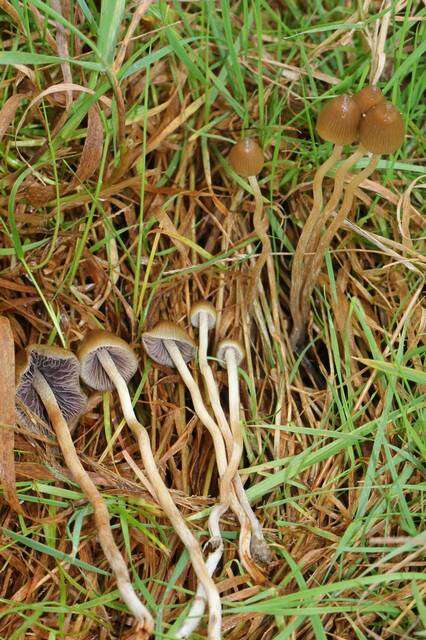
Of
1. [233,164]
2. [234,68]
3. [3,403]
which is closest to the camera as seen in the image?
[3,403]

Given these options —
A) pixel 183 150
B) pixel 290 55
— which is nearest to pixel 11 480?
pixel 183 150

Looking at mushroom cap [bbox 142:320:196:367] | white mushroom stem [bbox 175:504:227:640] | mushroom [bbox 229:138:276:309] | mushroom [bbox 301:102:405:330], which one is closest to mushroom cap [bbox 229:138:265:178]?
mushroom [bbox 229:138:276:309]

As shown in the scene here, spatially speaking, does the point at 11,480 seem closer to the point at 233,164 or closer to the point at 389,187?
the point at 233,164

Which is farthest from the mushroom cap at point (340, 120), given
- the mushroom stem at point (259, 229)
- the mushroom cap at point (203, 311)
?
the mushroom cap at point (203, 311)

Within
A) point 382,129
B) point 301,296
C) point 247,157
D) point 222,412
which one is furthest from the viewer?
point 301,296

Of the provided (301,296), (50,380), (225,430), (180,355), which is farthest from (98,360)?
(301,296)

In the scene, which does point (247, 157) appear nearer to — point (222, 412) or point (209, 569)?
point (222, 412)
